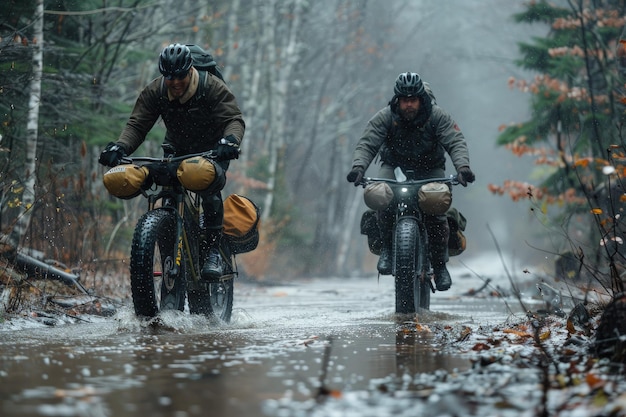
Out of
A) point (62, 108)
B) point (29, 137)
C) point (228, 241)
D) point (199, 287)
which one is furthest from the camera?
point (62, 108)

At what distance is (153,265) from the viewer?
757 centimetres

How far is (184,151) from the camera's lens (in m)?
8.66

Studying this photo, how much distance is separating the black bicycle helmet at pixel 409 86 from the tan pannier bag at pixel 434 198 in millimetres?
868

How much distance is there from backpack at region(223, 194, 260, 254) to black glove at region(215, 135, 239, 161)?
1.15 metres

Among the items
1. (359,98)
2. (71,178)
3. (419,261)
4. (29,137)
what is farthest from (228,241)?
(359,98)

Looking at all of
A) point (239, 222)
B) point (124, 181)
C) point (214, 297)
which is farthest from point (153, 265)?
point (239, 222)

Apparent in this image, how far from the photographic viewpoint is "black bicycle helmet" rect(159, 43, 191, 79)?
789cm

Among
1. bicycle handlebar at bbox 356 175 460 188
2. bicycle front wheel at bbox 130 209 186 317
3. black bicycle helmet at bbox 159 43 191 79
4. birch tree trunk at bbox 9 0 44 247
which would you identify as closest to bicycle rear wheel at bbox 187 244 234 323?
bicycle front wheel at bbox 130 209 186 317

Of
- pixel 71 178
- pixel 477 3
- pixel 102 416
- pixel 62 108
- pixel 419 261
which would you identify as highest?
pixel 477 3

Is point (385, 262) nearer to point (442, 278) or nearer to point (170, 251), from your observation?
point (442, 278)

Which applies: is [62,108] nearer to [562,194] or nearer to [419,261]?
[419,261]

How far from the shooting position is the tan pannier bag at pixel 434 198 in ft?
31.5

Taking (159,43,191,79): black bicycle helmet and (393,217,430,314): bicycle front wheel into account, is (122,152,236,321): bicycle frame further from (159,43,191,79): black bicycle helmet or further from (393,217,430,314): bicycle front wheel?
(393,217,430,314): bicycle front wheel

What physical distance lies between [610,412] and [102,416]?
180 cm
